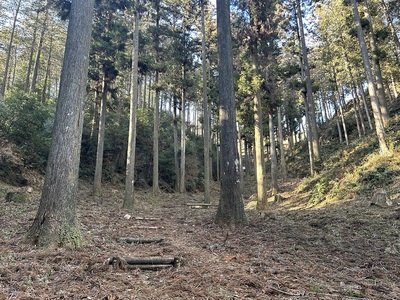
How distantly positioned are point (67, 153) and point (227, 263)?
10.6 feet

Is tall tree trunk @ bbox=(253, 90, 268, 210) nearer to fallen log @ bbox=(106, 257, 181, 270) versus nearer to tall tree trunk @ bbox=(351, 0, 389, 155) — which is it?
tall tree trunk @ bbox=(351, 0, 389, 155)

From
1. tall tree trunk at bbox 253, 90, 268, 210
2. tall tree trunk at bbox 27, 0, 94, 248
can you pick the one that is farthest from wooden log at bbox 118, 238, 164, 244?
tall tree trunk at bbox 253, 90, 268, 210

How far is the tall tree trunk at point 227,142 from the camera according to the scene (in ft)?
23.1

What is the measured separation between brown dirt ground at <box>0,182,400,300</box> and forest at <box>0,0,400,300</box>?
0.08 feet

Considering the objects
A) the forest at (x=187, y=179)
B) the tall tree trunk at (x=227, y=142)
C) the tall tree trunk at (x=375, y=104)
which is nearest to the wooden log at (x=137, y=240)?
the forest at (x=187, y=179)

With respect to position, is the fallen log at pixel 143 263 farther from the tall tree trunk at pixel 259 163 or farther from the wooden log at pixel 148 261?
the tall tree trunk at pixel 259 163

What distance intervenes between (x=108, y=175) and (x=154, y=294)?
54.2 ft

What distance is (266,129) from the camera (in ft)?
75.4

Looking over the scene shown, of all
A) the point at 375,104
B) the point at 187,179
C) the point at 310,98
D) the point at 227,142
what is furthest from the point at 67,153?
the point at 187,179

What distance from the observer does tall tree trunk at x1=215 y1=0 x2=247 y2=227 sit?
23.1ft

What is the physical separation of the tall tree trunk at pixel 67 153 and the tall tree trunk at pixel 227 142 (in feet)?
12.4

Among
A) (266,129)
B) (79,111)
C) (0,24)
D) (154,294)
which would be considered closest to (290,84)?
(266,129)

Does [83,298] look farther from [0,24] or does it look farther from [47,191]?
[0,24]

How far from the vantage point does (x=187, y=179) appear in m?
22.9
